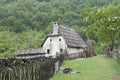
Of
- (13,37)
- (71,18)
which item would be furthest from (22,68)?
(71,18)

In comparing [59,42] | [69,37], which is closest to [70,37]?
[69,37]

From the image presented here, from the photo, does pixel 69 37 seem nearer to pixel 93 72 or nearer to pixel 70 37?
pixel 70 37

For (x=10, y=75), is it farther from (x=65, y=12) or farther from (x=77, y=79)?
(x=65, y=12)

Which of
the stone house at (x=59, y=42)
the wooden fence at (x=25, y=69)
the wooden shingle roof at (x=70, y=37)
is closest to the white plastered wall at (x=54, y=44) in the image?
the stone house at (x=59, y=42)

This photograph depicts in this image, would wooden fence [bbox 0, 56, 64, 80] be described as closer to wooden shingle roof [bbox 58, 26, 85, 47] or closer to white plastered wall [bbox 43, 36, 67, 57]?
white plastered wall [bbox 43, 36, 67, 57]

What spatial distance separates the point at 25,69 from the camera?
11.2 meters

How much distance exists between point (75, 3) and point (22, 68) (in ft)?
268

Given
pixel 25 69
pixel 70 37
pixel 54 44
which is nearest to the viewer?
pixel 25 69

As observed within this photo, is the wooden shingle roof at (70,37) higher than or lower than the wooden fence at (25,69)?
higher

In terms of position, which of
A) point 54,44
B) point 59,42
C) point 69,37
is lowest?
point 54,44

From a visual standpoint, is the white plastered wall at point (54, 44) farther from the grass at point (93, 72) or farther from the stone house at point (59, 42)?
the grass at point (93, 72)

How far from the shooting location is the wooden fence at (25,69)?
8758 mm

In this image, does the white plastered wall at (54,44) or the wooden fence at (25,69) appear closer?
the wooden fence at (25,69)

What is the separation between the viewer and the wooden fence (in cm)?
876
